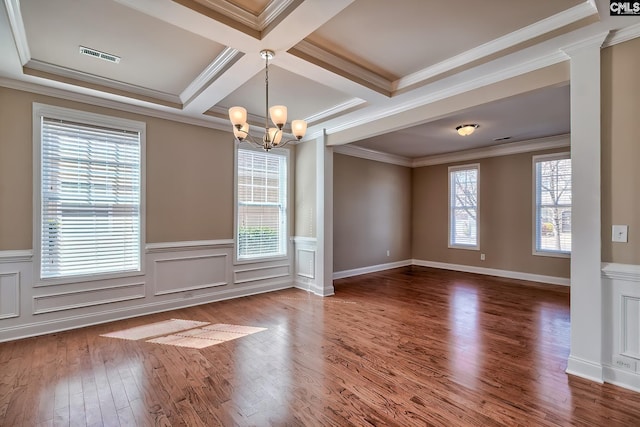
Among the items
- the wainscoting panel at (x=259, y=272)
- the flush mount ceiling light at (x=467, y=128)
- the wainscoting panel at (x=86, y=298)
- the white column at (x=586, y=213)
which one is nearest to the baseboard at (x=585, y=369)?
the white column at (x=586, y=213)

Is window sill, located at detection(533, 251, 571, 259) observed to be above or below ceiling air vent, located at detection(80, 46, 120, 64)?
below

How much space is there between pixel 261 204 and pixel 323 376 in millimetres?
3224

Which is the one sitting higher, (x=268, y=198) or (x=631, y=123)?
(x=631, y=123)

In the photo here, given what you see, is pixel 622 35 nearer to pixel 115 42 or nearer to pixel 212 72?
pixel 212 72

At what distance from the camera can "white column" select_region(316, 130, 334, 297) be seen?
5.03 m

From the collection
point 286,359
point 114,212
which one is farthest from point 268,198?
point 286,359

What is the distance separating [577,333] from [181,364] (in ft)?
11.1

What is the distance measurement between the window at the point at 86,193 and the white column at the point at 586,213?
15.4 feet

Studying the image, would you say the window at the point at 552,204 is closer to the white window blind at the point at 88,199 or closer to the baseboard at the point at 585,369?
the baseboard at the point at 585,369

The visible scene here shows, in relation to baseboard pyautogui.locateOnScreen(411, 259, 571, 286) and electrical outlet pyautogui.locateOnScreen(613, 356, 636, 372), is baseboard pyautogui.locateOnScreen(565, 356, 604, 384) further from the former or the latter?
baseboard pyautogui.locateOnScreen(411, 259, 571, 286)

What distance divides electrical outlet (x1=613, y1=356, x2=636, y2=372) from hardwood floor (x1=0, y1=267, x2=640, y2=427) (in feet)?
0.64

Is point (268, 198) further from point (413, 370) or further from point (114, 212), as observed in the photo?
point (413, 370)

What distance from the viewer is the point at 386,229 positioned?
24.1ft

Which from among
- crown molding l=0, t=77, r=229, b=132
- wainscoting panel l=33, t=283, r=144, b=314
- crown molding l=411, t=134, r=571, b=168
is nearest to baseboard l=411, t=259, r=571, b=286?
crown molding l=411, t=134, r=571, b=168
